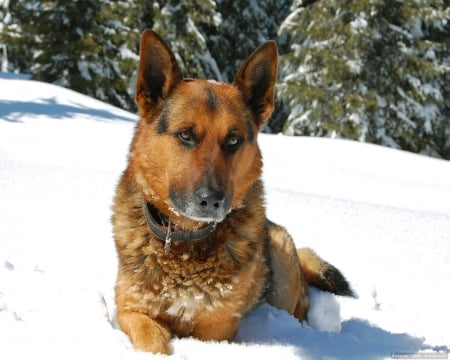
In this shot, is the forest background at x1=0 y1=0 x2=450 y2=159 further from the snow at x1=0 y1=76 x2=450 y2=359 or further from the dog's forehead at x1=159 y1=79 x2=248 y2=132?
the dog's forehead at x1=159 y1=79 x2=248 y2=132

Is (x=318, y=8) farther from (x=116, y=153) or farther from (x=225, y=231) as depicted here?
(x=225, y=231)

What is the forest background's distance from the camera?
53.6ft

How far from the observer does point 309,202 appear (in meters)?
6.01

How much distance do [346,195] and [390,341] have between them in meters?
3.94

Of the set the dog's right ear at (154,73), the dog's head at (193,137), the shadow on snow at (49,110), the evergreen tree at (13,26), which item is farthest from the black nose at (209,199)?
the evergreen tree at (13,26)

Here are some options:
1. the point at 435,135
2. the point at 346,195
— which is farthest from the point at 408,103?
the point at 346,195

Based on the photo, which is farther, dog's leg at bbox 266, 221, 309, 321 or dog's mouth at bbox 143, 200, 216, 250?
dog's leg at bbox 266, 221, 309, 321

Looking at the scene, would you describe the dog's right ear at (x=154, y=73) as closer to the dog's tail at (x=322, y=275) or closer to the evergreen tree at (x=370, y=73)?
the dog's tail at (x=322, y=275)

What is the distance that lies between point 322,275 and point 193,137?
1.87m

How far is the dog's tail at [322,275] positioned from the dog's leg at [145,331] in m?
1.68

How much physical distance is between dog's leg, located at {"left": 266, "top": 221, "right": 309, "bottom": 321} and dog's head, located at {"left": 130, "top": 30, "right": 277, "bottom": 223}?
0.79 m

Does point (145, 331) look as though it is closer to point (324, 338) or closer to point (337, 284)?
point (324, 338)

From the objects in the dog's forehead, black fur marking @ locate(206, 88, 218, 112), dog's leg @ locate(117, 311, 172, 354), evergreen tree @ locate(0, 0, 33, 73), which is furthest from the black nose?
evergreen tree @ locate(0, 0, 33, 73)

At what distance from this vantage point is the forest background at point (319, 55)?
53.6 ft
